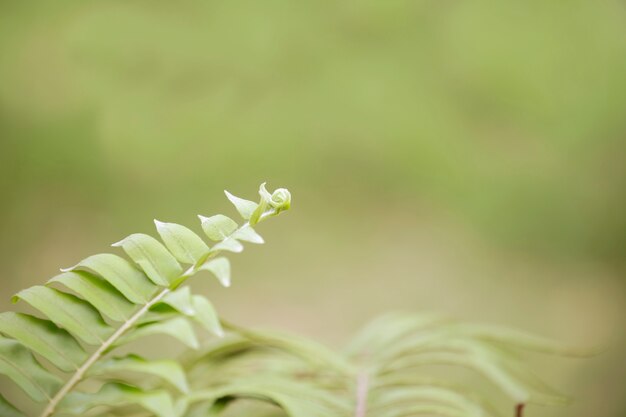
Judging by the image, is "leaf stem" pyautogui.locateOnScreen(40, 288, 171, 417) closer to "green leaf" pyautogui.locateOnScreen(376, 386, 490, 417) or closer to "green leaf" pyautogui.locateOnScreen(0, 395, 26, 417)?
"green leaf" pyautogui.locateOnScreen(0, 395, 26, 417)

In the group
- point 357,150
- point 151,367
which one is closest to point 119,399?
point 151,367

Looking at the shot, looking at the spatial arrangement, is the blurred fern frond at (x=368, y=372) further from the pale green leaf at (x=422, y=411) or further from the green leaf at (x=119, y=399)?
the green leaf at (x=119, y=399)

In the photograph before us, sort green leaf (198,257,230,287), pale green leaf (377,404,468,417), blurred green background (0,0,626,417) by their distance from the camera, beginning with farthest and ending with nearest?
blurred green background (0,0,626,417) → pale green leaf (377,404,468,417) → green leaf (198,257,230,287)

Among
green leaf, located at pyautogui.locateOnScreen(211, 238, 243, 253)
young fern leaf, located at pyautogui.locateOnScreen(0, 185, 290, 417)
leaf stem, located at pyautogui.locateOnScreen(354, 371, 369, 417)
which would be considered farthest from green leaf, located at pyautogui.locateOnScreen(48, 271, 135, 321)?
leaf stem, located at pyautogui.locateOnScreen(354, 371, 369, 417)

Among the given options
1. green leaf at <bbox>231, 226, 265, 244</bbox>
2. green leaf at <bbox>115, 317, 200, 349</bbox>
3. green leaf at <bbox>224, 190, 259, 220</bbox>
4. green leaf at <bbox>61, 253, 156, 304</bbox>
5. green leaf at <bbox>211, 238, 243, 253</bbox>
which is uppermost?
green leaf at <bbox>224, 190, 259, 220</bbox>

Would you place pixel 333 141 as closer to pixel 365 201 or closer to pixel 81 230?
pixel 365 201

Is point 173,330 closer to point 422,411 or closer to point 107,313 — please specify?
point 107,313

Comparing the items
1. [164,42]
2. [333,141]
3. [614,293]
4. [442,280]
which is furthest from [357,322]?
[164,42]
